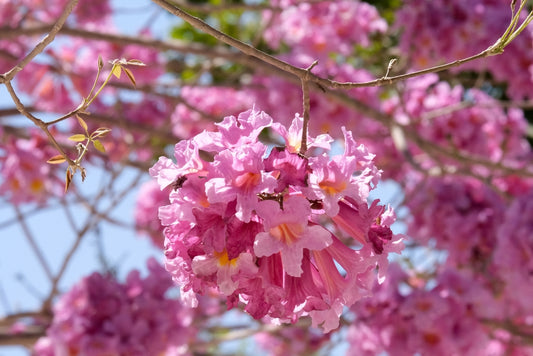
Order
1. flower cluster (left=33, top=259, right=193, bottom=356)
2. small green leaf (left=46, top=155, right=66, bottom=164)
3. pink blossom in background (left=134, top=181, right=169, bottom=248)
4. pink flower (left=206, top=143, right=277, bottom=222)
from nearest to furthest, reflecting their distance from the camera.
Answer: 1. pink flower (left=206, top=143, right=277, bottom=222)
2. small green leaf (left=46, top=155, right=66, bottom=164)
3. flower cluster (left=33, top=259, right=193, bottom=356)
4. pink blossom in background (left=134, top=181, right=169, bottom=248)

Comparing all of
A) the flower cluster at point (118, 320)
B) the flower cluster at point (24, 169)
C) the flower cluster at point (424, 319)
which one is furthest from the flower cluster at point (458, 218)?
the flower cluster at point (24, 169)

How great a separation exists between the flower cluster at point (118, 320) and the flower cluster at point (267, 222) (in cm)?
127

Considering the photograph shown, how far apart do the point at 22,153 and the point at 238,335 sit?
1.11 metres

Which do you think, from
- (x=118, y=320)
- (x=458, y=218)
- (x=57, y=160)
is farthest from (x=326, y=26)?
(x=57, y=160)

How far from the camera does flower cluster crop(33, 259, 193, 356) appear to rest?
6.89 feet

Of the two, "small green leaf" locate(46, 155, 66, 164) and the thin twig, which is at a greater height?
the thin twig

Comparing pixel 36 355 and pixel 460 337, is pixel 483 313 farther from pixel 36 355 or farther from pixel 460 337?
pixel 36 355

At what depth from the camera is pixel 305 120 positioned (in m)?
0.89

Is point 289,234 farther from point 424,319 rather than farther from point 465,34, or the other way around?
point 465,34

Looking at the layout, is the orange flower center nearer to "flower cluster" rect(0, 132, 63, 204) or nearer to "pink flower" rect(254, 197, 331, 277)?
"pink flower" rect(254, 197, 331, 277)

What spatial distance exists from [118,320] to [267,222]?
145 cm

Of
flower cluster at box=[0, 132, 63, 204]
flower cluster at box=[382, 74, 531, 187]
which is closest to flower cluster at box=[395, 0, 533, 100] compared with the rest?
flower cluster at box=[382, 74, 531, 187]

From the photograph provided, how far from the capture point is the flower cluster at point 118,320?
210cm

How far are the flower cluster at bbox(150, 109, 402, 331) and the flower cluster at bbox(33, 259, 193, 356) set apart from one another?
1.27m
